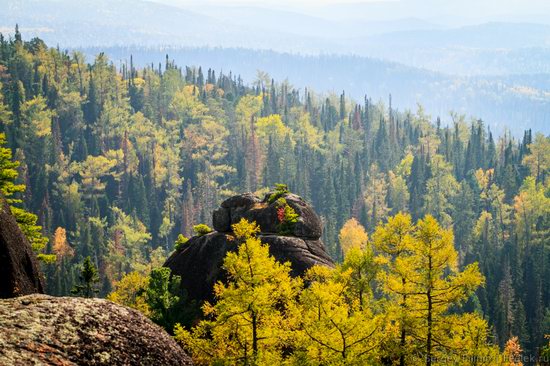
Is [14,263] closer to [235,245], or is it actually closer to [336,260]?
[235,245]

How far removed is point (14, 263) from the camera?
1421 inches

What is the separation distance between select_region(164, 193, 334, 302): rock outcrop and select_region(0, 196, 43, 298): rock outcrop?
50.7 ft

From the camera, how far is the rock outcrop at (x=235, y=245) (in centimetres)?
5219

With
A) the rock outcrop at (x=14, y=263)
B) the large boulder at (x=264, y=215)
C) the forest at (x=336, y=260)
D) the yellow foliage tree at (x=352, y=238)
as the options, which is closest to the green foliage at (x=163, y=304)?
the forest at (x=336, y=260)

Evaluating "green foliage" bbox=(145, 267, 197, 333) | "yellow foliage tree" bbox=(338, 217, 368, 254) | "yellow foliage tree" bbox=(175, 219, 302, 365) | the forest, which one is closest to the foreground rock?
"yellow foliage tree" bbox=(175, 219, 302, 365)

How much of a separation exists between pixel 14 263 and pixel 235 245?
19.8 meters

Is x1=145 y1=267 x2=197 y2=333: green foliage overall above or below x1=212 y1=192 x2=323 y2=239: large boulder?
below

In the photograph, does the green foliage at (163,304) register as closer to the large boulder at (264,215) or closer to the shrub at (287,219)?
the large boulder at (264,215)

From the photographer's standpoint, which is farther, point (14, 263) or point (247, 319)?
point (247, 319)

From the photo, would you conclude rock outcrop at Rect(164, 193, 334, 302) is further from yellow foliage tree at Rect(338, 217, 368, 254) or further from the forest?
yellow foliage tree at Rect(338, 217, 368, 254)

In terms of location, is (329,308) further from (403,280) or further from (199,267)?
(199,267)

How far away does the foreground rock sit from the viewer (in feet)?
75.3

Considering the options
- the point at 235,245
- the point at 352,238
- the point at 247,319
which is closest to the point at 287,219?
the point at 235,245

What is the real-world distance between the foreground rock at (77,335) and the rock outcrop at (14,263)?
10580mm
